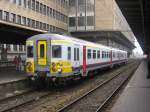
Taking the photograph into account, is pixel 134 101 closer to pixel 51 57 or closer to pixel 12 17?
pixel 51 57

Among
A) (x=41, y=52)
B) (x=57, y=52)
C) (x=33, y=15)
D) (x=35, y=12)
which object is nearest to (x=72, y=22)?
(x=35, y=12)

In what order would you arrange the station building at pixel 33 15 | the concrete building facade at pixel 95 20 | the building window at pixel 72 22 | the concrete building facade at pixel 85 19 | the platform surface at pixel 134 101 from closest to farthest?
the platform surface at pixel 134 101 < the station building at pixel 33 15 < the concrete building facade at pixel 85 19 < the concrete building facade at pixel 95 20 < the building window at pixel 72 22

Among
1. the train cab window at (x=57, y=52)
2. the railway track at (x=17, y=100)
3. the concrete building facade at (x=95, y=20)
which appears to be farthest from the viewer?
the concrete building facade at (x=95, y=20)

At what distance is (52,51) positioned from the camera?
1873 centimetres

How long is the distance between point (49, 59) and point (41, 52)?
2.17ft

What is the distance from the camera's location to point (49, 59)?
18.7 metres

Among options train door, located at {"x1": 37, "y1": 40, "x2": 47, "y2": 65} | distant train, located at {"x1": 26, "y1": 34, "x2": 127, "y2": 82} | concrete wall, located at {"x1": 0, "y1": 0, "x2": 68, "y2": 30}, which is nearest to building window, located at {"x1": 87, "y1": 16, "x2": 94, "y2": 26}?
concrete wall, located at {"x1": 0, "y1": 0, "x2": 68, "y2": 30}

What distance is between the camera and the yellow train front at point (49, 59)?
18.5 metres

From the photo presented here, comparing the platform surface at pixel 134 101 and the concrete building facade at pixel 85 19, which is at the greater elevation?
the concrete building facade at pixel 85 19

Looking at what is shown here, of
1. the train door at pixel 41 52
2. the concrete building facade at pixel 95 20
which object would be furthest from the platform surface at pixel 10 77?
→ the concrete building facade at pixel 95 20

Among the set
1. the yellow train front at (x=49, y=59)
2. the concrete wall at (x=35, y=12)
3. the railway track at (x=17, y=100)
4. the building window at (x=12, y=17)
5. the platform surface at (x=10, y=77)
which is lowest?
the railway track at (x=17, y=100)

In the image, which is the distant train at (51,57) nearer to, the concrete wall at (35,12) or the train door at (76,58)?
the train door at (76,58)

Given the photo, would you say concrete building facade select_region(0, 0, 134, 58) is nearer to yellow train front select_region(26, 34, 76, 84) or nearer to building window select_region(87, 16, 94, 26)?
building window select_region(87, 16, 94, 26)

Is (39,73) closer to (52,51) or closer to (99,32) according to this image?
(52,51)
